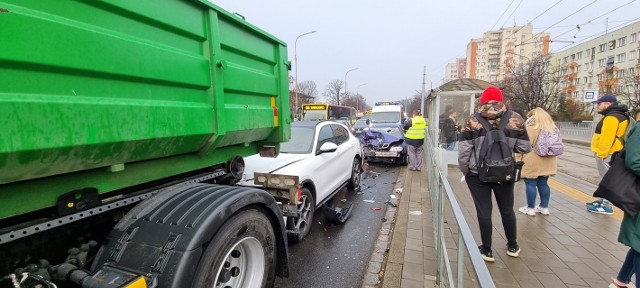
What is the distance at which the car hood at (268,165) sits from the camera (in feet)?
12.5

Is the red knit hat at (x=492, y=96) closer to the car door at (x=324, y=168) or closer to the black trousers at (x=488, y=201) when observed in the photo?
the black trousers at (x=488, y=201)

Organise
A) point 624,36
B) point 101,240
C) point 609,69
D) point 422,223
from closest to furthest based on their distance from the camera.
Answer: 1. point 101,240
2. point 422,223
3. point 609,69
4. point 624,36

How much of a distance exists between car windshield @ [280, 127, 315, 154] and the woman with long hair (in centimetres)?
319

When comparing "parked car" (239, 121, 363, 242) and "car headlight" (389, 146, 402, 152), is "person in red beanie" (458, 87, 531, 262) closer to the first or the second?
"parked car" (239, 121, 363, 242)

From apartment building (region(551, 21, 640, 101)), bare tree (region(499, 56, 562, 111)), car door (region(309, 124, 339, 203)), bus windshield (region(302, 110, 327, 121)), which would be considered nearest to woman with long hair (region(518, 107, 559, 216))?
car door (region(309, 124, 339, 203))

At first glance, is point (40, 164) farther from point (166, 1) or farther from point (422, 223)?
point (422, 223)

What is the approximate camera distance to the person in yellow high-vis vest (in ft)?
28.0

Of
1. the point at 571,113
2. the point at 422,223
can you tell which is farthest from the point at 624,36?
the point at 422,223

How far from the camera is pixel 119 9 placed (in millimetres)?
1530

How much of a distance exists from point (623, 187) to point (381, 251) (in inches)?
96.9

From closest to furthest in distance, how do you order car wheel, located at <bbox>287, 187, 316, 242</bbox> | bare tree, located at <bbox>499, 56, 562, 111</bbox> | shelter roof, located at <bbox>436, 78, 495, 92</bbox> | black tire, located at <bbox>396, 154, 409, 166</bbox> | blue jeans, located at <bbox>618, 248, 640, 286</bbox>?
1. blue jeans, located at <bbox>618, 248, 640, 286</bbox>
2. car wheel, located at <bbox>287, 187, 316, 242</bbox>
3. shelter roof, located at <bbox>436, 78, 495, 92</bbox>
4. black tire, located at <bbox>396, 154, 409, 166</bbox>
5. bare tree, located at <bbox>499, 56, 562, 111</bbox>

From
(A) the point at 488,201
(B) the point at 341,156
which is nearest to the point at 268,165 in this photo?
(B) the point at 341,156

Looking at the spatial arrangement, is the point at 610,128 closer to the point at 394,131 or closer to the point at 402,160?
the point at 402,160

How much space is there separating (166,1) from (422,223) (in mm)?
4283
